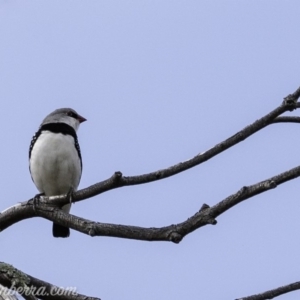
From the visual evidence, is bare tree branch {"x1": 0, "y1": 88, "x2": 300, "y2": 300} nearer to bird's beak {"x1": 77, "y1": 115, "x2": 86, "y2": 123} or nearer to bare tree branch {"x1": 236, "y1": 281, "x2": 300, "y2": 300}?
bare tree branch {"x1": 236, "y1": 281, "x2": 300, "y2": 300}

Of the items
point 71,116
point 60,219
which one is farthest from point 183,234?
point 71,116

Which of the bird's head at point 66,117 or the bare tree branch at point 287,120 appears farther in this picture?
the bird's head at point 66,117

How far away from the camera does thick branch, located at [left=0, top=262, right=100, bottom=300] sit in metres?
3.72

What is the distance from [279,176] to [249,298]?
744 mm

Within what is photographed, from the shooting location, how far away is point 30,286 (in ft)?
12.6

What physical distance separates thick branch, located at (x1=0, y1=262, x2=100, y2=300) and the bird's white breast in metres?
3.10

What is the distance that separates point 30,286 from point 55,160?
10.6 ft

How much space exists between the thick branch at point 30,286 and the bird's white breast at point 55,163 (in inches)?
A: 122

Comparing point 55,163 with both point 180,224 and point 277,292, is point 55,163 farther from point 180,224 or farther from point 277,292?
point 277,292

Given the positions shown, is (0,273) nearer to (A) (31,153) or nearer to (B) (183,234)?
(B) (183,234)

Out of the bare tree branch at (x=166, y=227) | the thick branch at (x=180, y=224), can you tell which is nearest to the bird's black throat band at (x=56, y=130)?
the bare tree branch at (x=166, y=227)

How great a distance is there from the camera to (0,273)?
3861 millimetres

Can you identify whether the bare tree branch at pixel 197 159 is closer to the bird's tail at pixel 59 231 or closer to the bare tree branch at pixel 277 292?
the bare tree branch at pixel 277 292

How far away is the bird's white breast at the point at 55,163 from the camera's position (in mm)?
7004
